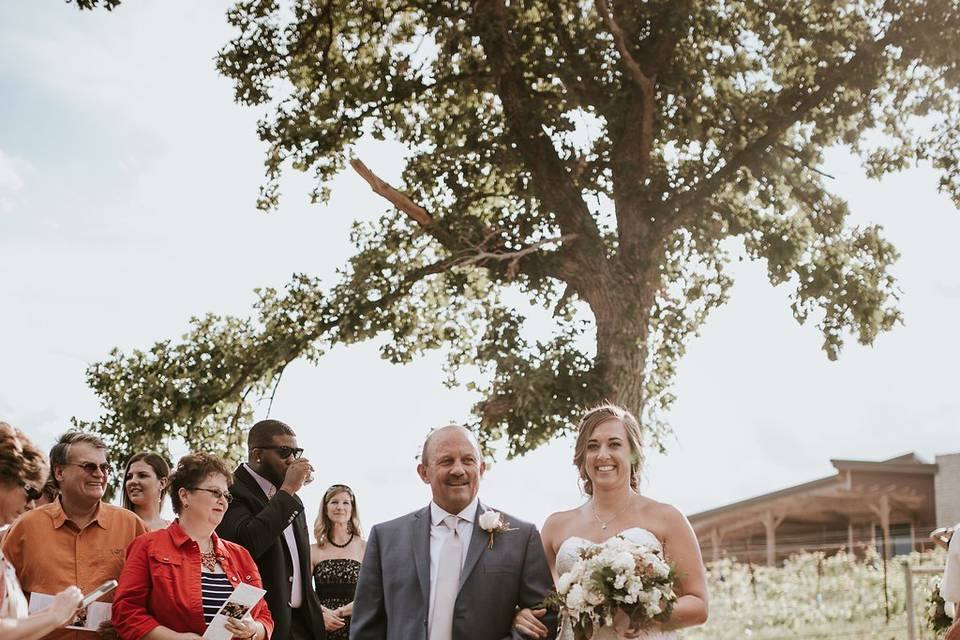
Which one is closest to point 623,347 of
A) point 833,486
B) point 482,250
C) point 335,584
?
point 482,250

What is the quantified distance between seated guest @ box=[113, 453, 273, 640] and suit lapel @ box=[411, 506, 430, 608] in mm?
881

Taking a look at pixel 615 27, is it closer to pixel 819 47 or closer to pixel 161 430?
pixel 819 47

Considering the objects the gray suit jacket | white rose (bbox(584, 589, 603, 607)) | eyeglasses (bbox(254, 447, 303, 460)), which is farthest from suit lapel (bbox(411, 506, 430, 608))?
eyeglasses (bbox(254, 447, 303, 460))

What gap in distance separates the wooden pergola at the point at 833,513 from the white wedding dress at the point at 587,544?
22500 mm

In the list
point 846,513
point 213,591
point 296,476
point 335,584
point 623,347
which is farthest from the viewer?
point 846,513

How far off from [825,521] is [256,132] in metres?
23.2

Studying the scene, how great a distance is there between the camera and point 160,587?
5.42m

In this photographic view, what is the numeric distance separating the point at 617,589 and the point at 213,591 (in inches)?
75.6

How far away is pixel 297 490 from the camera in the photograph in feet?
20.9

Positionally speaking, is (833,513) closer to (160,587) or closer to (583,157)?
(583,157)

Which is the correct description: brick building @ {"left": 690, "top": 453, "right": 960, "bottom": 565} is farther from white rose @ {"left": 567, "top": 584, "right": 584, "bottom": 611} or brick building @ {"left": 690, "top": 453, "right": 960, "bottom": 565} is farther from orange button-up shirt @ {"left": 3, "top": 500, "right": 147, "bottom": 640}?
orange button-up shirt @ {"left": 3, "top": 500, "right": 147, "bottom": 640}

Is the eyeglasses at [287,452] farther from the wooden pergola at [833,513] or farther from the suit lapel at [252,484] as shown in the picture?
the wooden pergola at [833,513]

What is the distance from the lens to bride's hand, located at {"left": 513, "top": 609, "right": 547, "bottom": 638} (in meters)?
5.05

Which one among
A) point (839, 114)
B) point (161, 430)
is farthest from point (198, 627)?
point (839, 114)
